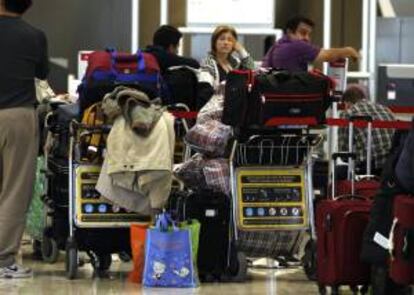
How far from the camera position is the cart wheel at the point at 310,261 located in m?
6.79

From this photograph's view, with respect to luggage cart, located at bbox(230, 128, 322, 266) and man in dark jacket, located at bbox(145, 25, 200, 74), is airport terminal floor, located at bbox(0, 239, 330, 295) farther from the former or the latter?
man in dark jacket, located at bbox(145, 25, 200, 74)

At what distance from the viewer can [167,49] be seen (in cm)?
885

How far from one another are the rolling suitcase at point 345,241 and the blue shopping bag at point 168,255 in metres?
0.88

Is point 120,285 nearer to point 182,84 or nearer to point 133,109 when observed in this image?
point 133,109

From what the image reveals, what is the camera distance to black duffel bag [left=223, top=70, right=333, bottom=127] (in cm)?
664

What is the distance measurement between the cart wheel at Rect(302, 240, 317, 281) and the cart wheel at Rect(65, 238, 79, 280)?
1.41 m

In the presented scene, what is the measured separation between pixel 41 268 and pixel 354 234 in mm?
2420

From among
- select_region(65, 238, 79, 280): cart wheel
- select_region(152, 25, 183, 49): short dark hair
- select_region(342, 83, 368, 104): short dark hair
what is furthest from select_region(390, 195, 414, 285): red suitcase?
select_region(342, 83, 368, 104): short dark hair

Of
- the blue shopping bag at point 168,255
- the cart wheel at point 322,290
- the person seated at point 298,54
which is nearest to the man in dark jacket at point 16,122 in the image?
the blue shopping bag at point 168,255

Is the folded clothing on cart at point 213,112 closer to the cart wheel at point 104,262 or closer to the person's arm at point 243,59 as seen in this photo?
the cart wheel at point 104,262

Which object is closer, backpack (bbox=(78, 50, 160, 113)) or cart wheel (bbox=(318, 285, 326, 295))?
cart wheel (bbox=(318, 285, 326, 295))

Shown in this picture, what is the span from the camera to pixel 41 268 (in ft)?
24.7

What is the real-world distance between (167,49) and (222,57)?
0.48 metres

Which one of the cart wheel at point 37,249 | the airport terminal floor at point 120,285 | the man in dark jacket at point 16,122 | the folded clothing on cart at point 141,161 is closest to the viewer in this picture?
the airport terminal floor at point 120,285
